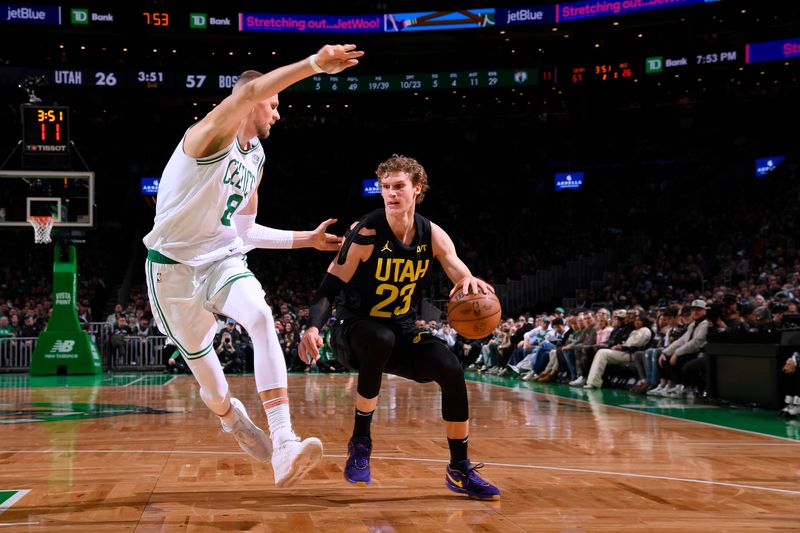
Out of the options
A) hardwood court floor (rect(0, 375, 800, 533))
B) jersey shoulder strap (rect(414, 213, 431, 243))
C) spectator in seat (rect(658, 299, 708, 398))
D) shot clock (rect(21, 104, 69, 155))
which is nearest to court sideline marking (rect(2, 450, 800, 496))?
hardwood court floor (rect(0, 375, 800, 533))

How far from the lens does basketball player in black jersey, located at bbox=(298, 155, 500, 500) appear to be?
15.7 feet

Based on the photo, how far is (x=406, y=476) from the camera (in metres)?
5.33

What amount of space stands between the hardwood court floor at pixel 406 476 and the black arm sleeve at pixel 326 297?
103 cm

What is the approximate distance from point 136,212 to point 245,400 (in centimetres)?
2374

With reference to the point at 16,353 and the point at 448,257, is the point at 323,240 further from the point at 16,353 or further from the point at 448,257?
the point at 16,353

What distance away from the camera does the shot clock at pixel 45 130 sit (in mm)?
16125

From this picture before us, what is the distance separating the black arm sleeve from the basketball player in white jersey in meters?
0.51

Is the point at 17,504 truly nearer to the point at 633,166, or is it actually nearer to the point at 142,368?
the point at 142,368

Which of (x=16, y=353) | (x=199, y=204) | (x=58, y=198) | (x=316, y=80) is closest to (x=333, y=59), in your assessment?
(x=199, y=204)

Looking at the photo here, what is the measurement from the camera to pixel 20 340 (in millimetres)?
20312

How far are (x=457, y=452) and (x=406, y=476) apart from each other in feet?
2.33

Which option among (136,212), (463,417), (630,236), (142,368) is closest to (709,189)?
(630,236)

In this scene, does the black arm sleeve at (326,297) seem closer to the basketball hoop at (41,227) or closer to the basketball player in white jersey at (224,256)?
the basketball player in white jersey at (224,256)

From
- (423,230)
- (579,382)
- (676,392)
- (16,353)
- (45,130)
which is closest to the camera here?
(423,230)
